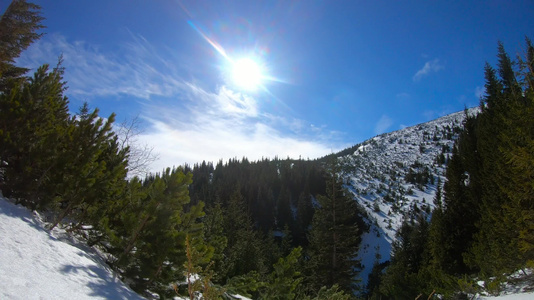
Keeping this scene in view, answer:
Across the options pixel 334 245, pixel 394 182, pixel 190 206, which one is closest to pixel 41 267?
pixel 190 206

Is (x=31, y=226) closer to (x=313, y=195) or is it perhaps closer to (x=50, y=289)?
(x=50, y=289)

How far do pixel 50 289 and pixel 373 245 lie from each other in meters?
88.9

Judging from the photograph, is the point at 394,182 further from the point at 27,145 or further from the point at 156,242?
the point at 27,145

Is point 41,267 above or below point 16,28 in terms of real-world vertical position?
below

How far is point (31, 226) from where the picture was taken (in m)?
5.43

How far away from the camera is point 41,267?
13.4 feet

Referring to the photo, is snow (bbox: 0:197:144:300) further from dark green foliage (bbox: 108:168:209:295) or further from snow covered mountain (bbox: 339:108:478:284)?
snow covered mountain (bbox: 339:108:478:284)

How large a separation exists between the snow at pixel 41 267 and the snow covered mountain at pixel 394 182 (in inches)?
2444

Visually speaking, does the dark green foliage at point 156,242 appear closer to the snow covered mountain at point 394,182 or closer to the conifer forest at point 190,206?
the conifer forest at point 190,206

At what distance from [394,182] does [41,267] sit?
15283 centimetres

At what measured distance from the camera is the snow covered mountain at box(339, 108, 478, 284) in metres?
82.6

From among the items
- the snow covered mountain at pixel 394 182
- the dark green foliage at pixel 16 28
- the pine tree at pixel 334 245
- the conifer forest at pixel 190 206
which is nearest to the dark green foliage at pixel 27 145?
the conifer forest at pixel 190 206

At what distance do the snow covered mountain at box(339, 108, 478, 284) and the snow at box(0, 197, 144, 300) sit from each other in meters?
62.1

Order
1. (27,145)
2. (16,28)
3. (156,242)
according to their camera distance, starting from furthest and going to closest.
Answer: (16,28) → (27,145) → (156,242)
